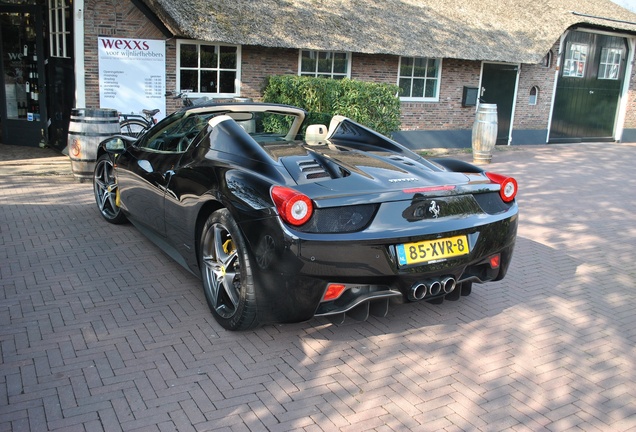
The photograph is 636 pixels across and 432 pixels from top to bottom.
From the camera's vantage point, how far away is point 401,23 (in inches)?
591

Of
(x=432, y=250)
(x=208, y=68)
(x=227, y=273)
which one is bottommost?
(x=227, y=273)

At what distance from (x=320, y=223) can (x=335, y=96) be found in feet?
30.6

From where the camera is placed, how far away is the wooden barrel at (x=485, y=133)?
1309cm

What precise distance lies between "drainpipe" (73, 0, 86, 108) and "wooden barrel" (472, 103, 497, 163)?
820 cm

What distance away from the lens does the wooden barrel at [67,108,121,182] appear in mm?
8664

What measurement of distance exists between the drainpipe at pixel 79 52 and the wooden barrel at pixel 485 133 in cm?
820

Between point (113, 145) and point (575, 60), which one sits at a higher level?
point (575, 60)

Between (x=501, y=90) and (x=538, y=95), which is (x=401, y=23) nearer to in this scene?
(x=501, y=90)

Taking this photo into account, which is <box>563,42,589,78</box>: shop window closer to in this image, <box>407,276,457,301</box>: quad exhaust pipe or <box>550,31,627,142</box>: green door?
<box>550,31,627,142</box>: green door

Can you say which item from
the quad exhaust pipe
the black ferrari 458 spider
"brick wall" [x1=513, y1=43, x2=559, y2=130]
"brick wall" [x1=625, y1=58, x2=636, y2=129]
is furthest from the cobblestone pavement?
"brick wall" [x1=625, y1=58, x2=636, y2=129]

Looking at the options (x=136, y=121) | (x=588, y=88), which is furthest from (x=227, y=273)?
(x=588, y=88)

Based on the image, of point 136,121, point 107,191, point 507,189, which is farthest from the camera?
point 136,121

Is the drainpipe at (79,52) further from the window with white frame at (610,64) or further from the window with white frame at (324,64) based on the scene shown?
the window with white frame at (610,64)

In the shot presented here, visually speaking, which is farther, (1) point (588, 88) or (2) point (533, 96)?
(1) point (588, 88)
